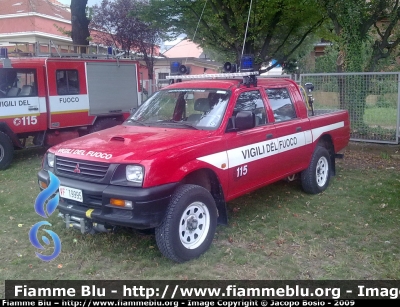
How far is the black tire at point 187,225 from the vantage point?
4.43m

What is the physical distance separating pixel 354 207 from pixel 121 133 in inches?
143

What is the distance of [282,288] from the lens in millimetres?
4188

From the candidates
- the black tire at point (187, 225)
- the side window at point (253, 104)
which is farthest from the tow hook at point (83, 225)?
the side window at point (253, 104)

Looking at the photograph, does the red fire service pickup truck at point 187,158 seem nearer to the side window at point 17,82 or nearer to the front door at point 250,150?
the front door at point 250,150

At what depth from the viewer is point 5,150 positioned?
9.23 meters

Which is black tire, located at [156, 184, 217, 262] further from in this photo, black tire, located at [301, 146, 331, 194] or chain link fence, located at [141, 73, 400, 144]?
chain link fence, located at [141, 73, 400, 144]

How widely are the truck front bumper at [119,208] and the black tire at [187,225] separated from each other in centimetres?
11

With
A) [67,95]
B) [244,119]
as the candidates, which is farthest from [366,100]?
[67,95]

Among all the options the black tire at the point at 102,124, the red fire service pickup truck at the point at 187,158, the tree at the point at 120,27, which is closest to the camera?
the red fire service pickup truck at the point at 187,158

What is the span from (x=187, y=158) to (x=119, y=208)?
87 centimetres

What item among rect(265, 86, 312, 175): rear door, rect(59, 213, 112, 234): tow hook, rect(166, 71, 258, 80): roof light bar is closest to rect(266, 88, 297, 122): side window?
rect(265, 86, 312, 175): rear door

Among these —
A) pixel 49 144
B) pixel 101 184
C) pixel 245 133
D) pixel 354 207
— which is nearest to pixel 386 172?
pixel 354 207

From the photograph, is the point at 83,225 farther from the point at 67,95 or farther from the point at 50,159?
the point at 67,95

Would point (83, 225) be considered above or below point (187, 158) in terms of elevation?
below
